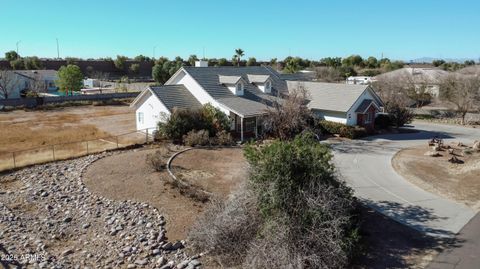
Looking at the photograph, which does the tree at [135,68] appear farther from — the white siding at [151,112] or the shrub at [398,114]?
the shrub at [398,114]

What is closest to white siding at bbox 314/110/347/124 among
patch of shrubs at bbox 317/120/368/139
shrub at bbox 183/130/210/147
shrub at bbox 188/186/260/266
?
patch of shrubs at bbox 317/120/368/139

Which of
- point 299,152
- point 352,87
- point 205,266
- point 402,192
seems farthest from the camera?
point 352,87

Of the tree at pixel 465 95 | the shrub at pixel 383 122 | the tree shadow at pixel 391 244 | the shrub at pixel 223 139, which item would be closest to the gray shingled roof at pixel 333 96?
the shrub at pixel 383 122

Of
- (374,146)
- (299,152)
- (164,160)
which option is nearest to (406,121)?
(374,146)

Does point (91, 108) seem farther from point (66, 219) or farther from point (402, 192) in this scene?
point (402, 192)

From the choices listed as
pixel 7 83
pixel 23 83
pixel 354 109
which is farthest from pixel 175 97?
pixel 23 83

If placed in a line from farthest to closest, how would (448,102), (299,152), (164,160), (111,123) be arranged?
(448,102)
(111,123)
(164,160)
(299,152)

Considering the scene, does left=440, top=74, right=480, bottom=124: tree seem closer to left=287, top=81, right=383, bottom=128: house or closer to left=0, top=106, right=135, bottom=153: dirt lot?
left=287, top=81, right=383, bottom=128: house

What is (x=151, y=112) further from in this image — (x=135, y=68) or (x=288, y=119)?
(x=135, y=68)
